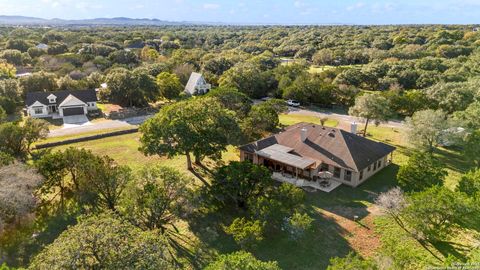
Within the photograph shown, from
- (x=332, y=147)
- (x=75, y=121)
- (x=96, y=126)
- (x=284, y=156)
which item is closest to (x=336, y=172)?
(x=332, y=147)

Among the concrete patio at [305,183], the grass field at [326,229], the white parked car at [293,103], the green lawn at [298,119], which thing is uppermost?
the white parked car at [293,103]

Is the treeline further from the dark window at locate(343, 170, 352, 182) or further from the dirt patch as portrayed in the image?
the dirt patch

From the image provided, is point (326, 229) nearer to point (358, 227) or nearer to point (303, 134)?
point (358, 227)

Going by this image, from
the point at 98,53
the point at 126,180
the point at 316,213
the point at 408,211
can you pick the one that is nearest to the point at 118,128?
the point at 126,180

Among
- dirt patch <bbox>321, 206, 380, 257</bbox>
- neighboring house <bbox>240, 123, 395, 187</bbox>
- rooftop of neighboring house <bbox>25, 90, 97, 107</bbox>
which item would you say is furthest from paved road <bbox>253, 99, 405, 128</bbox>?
rooftop of neighboring house <bbox>25, 90, 97, 107</bbox>

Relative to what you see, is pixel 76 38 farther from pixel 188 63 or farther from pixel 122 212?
pixel 122 212

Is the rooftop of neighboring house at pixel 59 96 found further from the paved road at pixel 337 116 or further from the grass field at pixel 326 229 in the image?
the paved road at pixel 337 116

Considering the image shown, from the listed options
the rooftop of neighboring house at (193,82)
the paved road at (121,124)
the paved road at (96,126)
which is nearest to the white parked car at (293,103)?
the paved road at (121,124)
